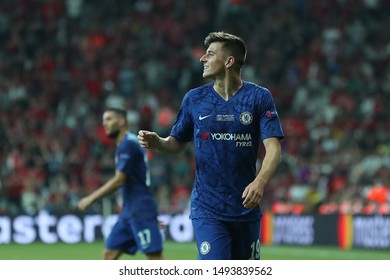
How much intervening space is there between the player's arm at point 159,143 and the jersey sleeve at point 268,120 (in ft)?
2.48

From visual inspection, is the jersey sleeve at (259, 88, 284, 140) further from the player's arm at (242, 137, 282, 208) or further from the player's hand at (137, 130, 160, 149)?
the player's hand at (137, 130, 160, 149)

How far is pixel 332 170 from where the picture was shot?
24266 millimetres

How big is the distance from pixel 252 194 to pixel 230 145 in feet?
2.04

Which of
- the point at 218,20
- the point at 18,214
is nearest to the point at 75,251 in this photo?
the point at 18,214

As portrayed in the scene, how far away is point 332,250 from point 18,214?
6516 millimetres

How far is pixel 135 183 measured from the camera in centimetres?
1268

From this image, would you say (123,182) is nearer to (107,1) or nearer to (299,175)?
(299,175)

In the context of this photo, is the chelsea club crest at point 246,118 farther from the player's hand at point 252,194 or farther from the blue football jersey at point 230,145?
the player's hand at point 252,194

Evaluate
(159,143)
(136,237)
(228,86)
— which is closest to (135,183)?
(136,237)

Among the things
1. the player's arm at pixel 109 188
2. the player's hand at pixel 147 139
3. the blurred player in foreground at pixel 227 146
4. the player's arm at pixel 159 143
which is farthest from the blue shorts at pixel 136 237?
the player's hand at pixel 147 139

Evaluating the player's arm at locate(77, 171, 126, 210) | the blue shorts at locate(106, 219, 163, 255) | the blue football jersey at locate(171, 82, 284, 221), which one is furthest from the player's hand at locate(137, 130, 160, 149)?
the blue shorts at locate(106, 219, 163, 255)

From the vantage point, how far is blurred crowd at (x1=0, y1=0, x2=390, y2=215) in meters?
24.1

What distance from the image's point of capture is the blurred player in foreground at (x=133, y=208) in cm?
1256

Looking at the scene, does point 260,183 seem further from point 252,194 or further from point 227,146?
point 227,146
